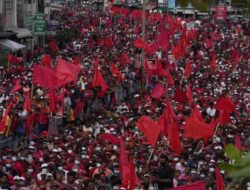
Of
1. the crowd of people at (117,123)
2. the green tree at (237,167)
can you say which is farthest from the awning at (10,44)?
the green tree at (237,167)

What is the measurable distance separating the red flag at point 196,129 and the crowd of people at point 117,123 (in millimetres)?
327

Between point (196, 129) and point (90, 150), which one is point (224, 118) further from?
point (90, 150)

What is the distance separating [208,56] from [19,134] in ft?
66.9

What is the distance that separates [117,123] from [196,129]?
4329 millimetres

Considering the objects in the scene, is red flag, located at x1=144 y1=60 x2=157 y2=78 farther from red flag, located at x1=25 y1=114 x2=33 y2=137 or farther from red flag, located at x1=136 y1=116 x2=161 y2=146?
red flag, located at x1=136 y1=116 x2=161 y2=146

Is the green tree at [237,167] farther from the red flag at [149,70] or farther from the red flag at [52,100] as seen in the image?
the red flag at [149,70]

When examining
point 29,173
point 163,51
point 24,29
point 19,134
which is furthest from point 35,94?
point 24,29

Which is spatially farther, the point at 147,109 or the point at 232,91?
the point at 232,91

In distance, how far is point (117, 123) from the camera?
16.2 m

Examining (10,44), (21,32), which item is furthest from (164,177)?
(21,32)

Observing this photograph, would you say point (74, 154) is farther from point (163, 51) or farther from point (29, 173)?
point (163, 51)

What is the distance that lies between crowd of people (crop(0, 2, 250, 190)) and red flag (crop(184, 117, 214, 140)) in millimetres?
327

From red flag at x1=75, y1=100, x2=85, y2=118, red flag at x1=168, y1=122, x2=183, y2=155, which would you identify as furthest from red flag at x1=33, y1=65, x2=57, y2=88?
red flag at x1=168, y1=122, x2=183, y2=155

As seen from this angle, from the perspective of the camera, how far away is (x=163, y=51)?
31719mm
